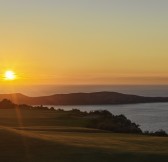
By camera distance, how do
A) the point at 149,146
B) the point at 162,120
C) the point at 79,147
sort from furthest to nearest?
the point at 162,120 → the point at 149,146 → the point at 79,147

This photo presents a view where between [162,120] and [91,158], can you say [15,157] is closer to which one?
[91,158]

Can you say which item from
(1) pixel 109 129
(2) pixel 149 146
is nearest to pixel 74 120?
(1) pixel 109 129

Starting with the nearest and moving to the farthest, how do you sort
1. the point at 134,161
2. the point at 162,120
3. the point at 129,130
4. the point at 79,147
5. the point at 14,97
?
the point at 134,161, the point at 79,147, the point at 129,130, the point at 162,120, the point at 14,97

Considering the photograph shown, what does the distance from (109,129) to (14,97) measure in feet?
248

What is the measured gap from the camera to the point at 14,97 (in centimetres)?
11925

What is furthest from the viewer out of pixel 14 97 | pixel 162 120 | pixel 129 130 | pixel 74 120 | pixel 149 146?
pixel 14 97

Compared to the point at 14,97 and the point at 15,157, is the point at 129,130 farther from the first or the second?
the point at 14,97

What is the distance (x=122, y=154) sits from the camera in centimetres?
2098

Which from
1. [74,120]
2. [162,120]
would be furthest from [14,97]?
[74,120]

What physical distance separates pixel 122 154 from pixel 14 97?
100.0 meters

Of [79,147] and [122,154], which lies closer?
[122,154]

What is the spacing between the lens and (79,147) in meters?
22.6

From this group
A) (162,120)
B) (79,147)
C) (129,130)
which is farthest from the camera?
(162,120)

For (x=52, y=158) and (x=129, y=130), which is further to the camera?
(x=129, y=130)
